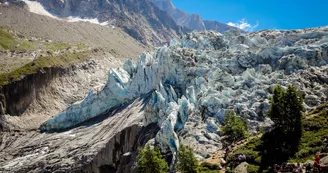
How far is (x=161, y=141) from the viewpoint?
66.8 m

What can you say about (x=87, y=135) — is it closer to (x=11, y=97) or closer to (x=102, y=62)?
(x=11, y=97)

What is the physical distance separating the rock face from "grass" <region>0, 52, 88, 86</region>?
100 feet

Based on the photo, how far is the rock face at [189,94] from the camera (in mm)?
65938

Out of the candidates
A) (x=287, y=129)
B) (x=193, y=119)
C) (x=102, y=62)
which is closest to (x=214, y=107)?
(x=193, y=119)

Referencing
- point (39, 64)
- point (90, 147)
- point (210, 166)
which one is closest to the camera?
point (210, 166)

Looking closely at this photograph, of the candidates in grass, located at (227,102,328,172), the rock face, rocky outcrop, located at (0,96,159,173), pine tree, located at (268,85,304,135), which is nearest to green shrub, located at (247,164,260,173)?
grass, located at (227,102,328,172)

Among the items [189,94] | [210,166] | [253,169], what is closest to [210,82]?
[189,94]

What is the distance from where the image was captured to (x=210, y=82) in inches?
3123

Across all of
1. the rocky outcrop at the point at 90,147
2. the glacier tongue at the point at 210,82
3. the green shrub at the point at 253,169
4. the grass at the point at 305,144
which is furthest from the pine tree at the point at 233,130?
the rocky outcrop at the point at 90,147

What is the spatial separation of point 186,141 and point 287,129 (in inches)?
837

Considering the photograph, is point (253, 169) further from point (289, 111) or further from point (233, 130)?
point (233, 130)

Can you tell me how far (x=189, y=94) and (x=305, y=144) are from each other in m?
40.4

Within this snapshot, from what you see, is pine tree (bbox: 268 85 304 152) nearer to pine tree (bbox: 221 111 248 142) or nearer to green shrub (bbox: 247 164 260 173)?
green shrub (bbox: 247 164 260 173)

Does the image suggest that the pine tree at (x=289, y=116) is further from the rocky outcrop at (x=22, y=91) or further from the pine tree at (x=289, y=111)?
the rocky outcrop at (x=22, y=91)
